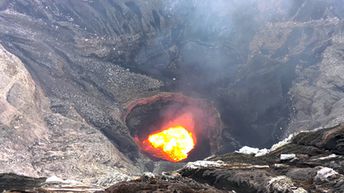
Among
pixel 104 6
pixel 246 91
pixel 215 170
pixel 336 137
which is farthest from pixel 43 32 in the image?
pixel 336 137

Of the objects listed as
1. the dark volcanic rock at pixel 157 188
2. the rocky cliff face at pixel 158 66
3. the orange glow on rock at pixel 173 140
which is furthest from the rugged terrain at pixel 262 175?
the orange glow on rock at pixel 173 140

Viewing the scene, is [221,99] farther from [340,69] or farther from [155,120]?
[340,69]

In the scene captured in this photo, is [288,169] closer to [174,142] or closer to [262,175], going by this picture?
[262,175]

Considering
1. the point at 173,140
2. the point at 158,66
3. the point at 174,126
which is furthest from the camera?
the point at 158,66

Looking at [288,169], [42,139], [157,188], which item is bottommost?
[157,188]

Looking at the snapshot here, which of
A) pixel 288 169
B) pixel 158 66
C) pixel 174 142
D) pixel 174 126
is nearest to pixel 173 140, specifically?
pixel 174 142

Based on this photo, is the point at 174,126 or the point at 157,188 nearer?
the point at 157,188

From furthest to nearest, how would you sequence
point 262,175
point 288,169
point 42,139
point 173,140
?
1. point 173,140
2. point 42,139
3. point 288,169
4. point 262,175
